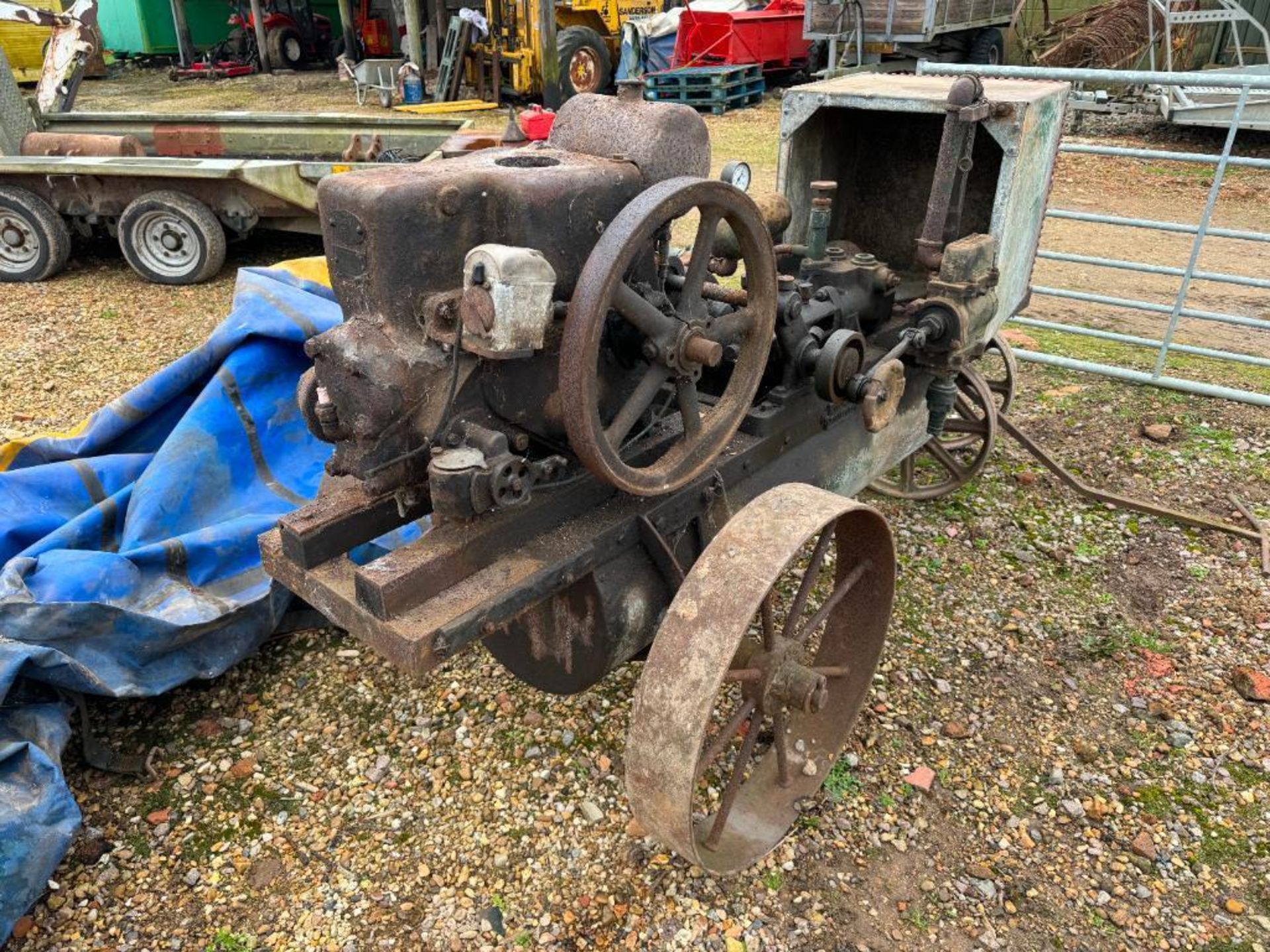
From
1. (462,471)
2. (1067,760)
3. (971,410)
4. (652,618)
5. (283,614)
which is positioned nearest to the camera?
(462,471)

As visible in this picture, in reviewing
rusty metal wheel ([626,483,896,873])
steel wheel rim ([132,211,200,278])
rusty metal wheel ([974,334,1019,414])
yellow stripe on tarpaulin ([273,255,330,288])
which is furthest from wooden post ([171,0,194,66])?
rusty metal wheel ([626,483,896,873])

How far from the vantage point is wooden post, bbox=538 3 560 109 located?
11.5m

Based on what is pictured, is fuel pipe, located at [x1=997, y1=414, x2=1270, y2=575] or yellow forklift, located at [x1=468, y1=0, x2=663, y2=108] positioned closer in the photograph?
fuel pipe, located at [x1=997, y1=414, x2=1270, y2=575]

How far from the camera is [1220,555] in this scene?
356 cm

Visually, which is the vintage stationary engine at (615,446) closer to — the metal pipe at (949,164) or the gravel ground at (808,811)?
the metal pipe at (949,164)

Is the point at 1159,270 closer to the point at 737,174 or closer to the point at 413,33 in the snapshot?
the point at 737,174

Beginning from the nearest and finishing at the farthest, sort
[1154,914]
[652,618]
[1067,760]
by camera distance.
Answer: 1. [1154,914]
2. [652,618]
3. [1067,760]

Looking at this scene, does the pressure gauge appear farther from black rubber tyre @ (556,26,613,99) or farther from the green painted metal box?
the green painted metal box

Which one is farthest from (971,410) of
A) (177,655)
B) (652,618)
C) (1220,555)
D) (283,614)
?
(177,655)

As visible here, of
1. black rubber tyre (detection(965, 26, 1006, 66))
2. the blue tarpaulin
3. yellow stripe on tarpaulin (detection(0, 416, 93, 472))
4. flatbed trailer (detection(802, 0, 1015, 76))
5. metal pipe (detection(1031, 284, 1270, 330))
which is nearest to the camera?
the blue tarpaulin

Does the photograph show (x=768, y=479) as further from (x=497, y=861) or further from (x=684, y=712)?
(x=497, y=861)

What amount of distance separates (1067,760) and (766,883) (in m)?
0.99

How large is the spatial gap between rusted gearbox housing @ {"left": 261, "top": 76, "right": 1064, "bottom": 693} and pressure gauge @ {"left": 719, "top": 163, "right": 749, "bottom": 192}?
0.13 metres

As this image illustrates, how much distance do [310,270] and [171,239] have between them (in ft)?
8.75
